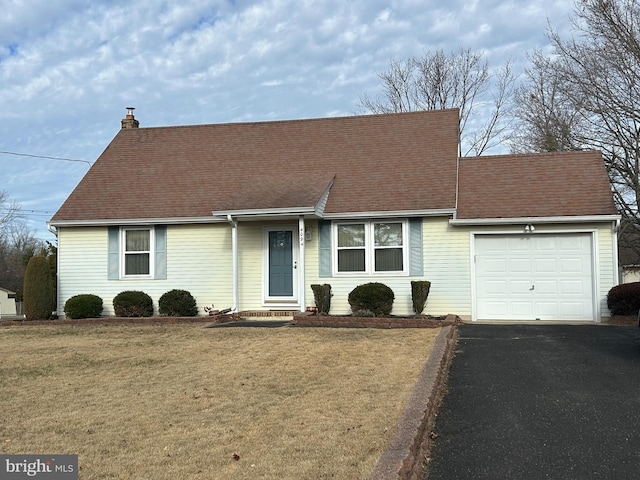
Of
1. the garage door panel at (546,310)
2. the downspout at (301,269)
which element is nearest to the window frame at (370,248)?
the downspout at (301,269)

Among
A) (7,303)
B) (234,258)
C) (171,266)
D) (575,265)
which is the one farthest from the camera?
(7,303)

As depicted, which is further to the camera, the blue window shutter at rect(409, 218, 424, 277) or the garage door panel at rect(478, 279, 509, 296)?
the blue window shutter at rect(409, 218, 424, 277)

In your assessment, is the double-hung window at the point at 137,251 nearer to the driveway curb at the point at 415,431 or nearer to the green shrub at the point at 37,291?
the green shrub at the point at 37,291

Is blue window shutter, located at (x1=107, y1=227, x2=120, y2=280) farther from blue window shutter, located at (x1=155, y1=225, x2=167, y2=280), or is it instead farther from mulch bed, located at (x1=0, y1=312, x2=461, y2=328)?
mulch bed, located at (x1=0, y1=312, x2=461, y2=328)

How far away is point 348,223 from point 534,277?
4745mm

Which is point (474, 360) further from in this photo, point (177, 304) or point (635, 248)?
point (635, 248)

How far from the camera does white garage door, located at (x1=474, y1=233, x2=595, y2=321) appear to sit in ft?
46.5

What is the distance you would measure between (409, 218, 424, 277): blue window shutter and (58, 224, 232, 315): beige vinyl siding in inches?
191

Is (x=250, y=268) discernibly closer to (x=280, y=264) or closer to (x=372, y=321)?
(x=280, y=264)

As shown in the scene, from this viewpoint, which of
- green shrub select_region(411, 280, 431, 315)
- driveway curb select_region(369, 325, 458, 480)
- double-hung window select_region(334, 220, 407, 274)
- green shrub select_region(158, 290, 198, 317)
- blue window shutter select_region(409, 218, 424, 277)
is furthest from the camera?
green shrub select_region(158, 290, 198, 317)

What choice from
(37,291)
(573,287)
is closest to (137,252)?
(37,291)

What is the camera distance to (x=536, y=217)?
1410cm

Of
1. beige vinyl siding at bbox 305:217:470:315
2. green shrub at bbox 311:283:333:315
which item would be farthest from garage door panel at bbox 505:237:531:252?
green shrub at bbox 311:283:333:315

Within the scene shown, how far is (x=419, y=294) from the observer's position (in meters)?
14.3
